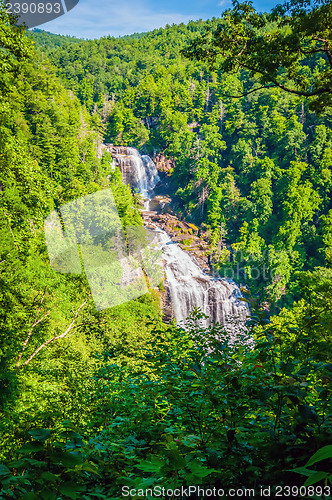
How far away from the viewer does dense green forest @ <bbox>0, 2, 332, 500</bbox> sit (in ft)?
3.88

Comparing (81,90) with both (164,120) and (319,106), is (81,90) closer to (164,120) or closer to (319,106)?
(164,120)

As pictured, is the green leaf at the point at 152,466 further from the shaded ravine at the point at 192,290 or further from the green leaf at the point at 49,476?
the shaded ravine at the point at 192,290

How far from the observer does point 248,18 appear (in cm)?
559

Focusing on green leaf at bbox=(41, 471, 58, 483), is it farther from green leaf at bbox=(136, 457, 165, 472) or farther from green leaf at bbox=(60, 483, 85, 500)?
green leaf at bbox=(136, 457, 165, 472)

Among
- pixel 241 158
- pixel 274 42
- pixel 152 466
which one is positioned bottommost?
pixel 152 466

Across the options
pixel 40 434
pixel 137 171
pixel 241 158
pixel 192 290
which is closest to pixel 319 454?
pixel 40 434

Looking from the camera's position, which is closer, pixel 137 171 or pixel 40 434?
pixel 40 434

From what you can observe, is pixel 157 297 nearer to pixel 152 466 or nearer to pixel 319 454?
pixel 152 466

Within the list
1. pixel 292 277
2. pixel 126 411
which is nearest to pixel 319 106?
pixel 126 411

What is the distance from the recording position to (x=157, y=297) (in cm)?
1948

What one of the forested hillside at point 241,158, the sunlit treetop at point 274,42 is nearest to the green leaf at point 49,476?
the sunlit treetop at point 274,42

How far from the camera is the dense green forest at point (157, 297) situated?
118 cm

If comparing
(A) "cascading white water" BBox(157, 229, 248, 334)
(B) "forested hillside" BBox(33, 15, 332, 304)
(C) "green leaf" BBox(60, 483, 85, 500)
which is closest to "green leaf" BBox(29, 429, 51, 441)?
(C) "green leaf" BBox(60, 483, 85, 500)

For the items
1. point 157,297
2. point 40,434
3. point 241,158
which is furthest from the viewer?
point 241,158
